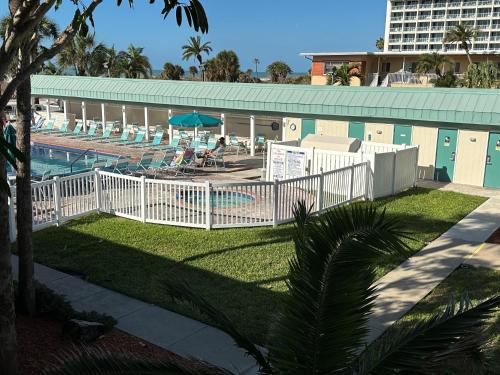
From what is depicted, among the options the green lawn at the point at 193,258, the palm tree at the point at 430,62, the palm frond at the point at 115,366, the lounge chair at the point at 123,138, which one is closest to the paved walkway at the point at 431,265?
the green lawn at the point at 193,258

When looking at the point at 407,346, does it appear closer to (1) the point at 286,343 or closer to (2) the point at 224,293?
(1) the point at 286,343

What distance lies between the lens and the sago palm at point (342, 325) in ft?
9.71

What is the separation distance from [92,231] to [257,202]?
12.2 ft

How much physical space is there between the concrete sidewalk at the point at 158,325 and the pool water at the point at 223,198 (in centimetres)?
388

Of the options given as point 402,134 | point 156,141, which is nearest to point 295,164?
point 402,134

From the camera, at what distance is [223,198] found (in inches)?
459

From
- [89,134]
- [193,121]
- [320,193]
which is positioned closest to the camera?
[320,193]

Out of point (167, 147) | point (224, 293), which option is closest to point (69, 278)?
point (224, 293)

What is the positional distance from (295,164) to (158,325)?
992cm

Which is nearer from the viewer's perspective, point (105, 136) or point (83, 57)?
point (105, 136)

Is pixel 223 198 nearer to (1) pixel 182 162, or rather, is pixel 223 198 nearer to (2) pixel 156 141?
(1) pixel 182 162

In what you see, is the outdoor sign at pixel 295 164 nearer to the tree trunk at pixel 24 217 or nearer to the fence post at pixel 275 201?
the fence post at pixel 275 201

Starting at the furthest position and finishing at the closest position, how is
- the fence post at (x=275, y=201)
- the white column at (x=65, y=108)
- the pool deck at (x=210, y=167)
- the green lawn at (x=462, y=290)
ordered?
the white column at (x=65, y=108) < the pool deck at (x=210, y=167) < the fence post at (x=275, y=201) < the green lawn at (x=462, y=290)

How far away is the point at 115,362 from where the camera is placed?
10.4ft
